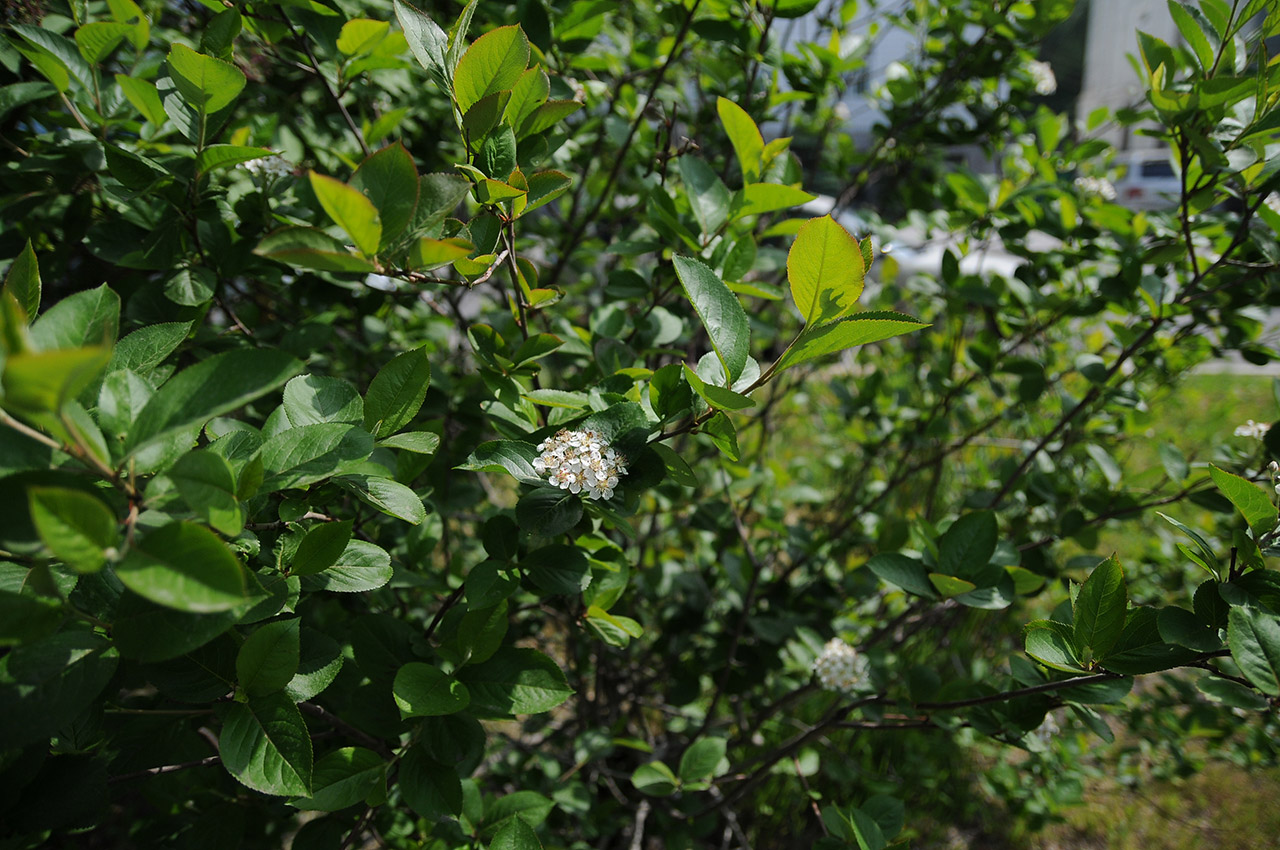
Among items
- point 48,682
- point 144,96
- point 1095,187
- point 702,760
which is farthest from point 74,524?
point 1095,187

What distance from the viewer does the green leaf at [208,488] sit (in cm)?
51

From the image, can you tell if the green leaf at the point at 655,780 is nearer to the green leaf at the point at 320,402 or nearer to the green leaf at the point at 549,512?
the green leaf at the point at 549,512

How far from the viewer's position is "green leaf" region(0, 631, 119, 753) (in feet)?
1.74

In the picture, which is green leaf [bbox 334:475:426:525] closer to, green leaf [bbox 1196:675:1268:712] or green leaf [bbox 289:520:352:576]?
green leaf [bbox 289:520:352:576]

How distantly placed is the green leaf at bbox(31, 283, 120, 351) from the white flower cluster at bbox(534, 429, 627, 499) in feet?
1.34

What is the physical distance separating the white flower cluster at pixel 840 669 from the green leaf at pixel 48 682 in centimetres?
121

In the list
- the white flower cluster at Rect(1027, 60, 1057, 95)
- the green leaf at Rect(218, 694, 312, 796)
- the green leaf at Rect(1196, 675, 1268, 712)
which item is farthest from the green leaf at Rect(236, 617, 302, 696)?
the white flower cluster at Rect(1027, 60, 1057, 95)

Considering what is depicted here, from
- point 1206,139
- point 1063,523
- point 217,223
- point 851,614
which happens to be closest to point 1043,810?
point 851,614

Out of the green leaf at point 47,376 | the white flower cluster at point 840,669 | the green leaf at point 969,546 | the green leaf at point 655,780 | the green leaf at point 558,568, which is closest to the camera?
the green leaf at point 47,376

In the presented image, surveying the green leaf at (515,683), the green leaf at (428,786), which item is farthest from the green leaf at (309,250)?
the green leaf at (428,786)

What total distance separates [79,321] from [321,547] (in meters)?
0.29

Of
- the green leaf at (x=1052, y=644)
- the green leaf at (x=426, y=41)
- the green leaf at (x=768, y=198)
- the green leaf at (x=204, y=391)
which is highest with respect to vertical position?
the green leaf at (x=426, y=41)

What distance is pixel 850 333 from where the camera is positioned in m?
0.64

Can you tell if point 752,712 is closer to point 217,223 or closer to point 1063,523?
point 1063,523
